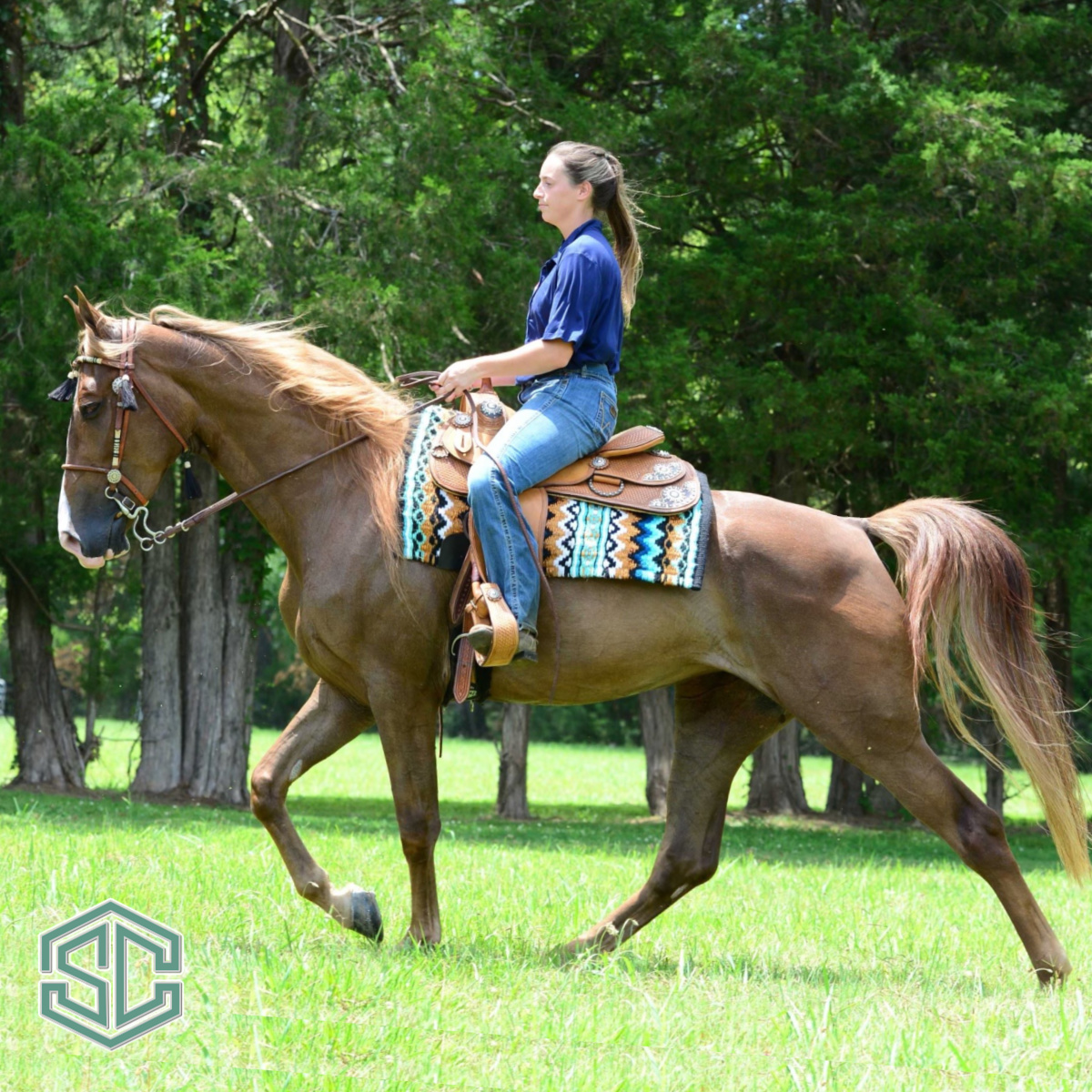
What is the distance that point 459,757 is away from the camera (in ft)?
141

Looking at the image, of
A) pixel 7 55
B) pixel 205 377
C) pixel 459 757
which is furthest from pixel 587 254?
pixel 459 757

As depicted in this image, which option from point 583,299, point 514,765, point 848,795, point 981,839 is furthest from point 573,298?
point 848,795

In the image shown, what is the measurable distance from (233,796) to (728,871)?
10137 millimetres

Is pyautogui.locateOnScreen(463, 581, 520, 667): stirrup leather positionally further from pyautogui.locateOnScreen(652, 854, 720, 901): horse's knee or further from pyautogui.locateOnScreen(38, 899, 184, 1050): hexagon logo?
pyautogui.locateOnScreen(38, 899, 184, 1050): hexagon logo

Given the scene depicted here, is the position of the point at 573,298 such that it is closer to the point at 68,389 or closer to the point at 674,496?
the point at 674,496

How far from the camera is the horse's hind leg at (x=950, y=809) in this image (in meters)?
5.36

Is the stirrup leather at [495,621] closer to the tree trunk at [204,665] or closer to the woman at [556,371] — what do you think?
the woman at [556,371]

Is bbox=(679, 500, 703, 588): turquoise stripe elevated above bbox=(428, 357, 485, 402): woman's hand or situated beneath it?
situated beneath

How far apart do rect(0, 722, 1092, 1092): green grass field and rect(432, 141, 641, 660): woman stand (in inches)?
54.7

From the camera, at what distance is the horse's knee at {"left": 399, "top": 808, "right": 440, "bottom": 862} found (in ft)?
17.9

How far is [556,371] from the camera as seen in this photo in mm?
5621

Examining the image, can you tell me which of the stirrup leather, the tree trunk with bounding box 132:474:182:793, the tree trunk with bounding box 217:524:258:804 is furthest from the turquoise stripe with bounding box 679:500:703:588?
the tree trunk with bounding box 132:474:182:793

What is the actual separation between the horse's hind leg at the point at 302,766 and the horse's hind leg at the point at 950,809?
6.43 feet

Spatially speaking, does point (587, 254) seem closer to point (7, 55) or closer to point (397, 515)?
point (397, 515)
